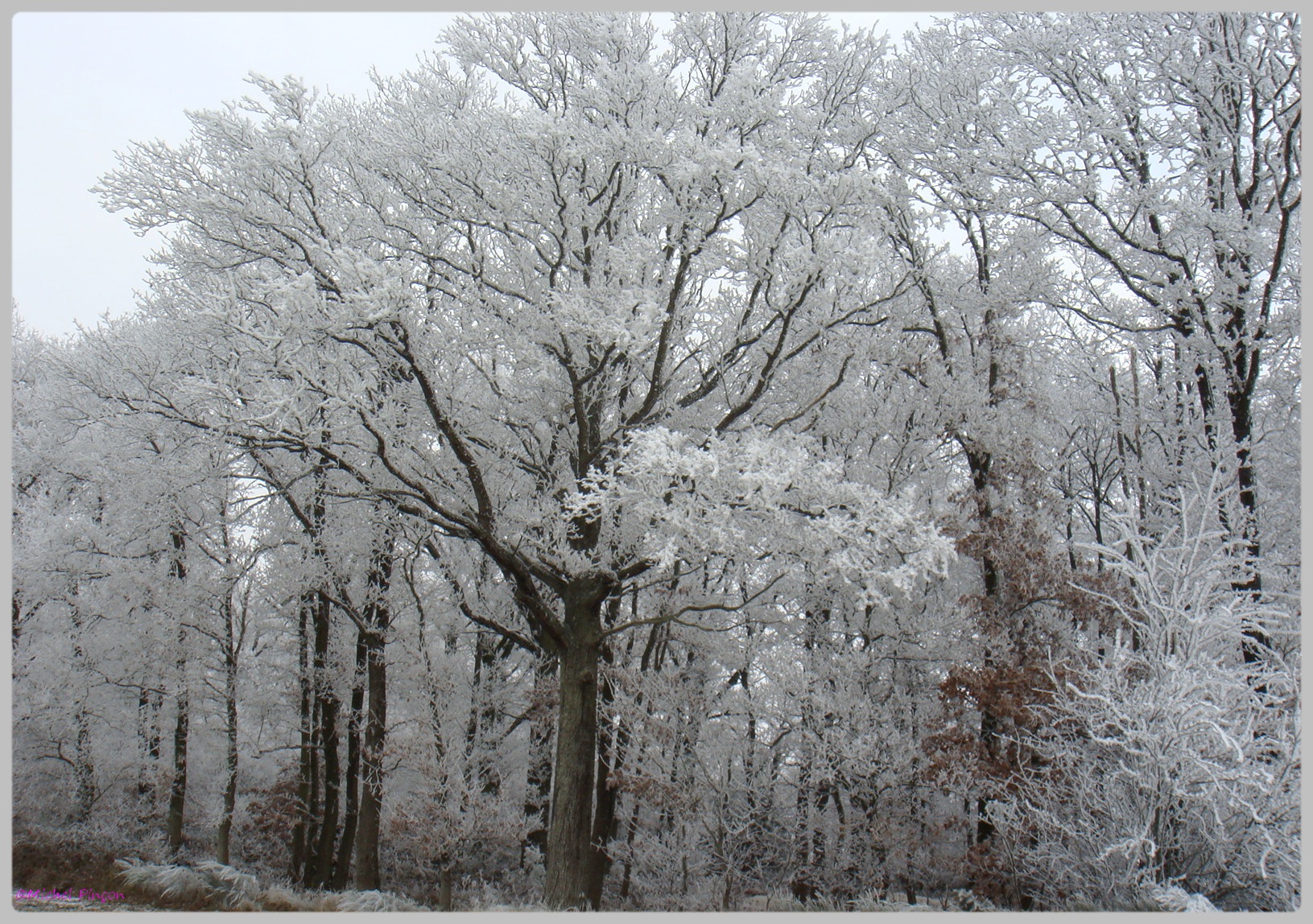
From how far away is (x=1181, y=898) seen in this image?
5.75m

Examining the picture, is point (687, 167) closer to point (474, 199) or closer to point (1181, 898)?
point (474, 199)

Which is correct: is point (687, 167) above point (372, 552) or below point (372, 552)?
above

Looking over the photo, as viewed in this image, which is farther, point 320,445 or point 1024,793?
point 320,445

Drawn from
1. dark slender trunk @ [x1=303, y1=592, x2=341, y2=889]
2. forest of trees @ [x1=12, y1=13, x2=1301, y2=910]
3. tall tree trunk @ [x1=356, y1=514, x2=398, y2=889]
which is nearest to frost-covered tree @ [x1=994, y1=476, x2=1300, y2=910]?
forest of trees @ [x1=12, y1=13, x2=1301, y2=910]

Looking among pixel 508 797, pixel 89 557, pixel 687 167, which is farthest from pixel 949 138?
pixel 89 557

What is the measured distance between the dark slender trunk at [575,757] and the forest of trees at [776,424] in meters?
0.04

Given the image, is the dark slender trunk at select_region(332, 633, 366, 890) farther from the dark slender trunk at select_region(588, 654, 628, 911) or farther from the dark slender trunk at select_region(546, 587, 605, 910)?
the dark slender trunk at select_region(546, 587, 605, 910)

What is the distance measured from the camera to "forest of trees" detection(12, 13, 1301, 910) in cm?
744

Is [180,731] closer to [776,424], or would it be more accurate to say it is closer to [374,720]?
[374,720]

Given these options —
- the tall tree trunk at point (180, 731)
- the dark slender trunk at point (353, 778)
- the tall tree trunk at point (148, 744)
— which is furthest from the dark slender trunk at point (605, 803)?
the tall tree trunk at point (148, 744)

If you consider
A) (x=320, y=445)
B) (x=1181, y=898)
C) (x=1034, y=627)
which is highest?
(x=320, y=445)

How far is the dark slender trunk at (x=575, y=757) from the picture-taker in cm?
874

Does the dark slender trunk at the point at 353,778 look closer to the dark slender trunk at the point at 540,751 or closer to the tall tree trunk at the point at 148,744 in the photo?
the dark slender trunk at the point at 540,751

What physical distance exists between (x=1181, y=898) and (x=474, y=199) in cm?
850
